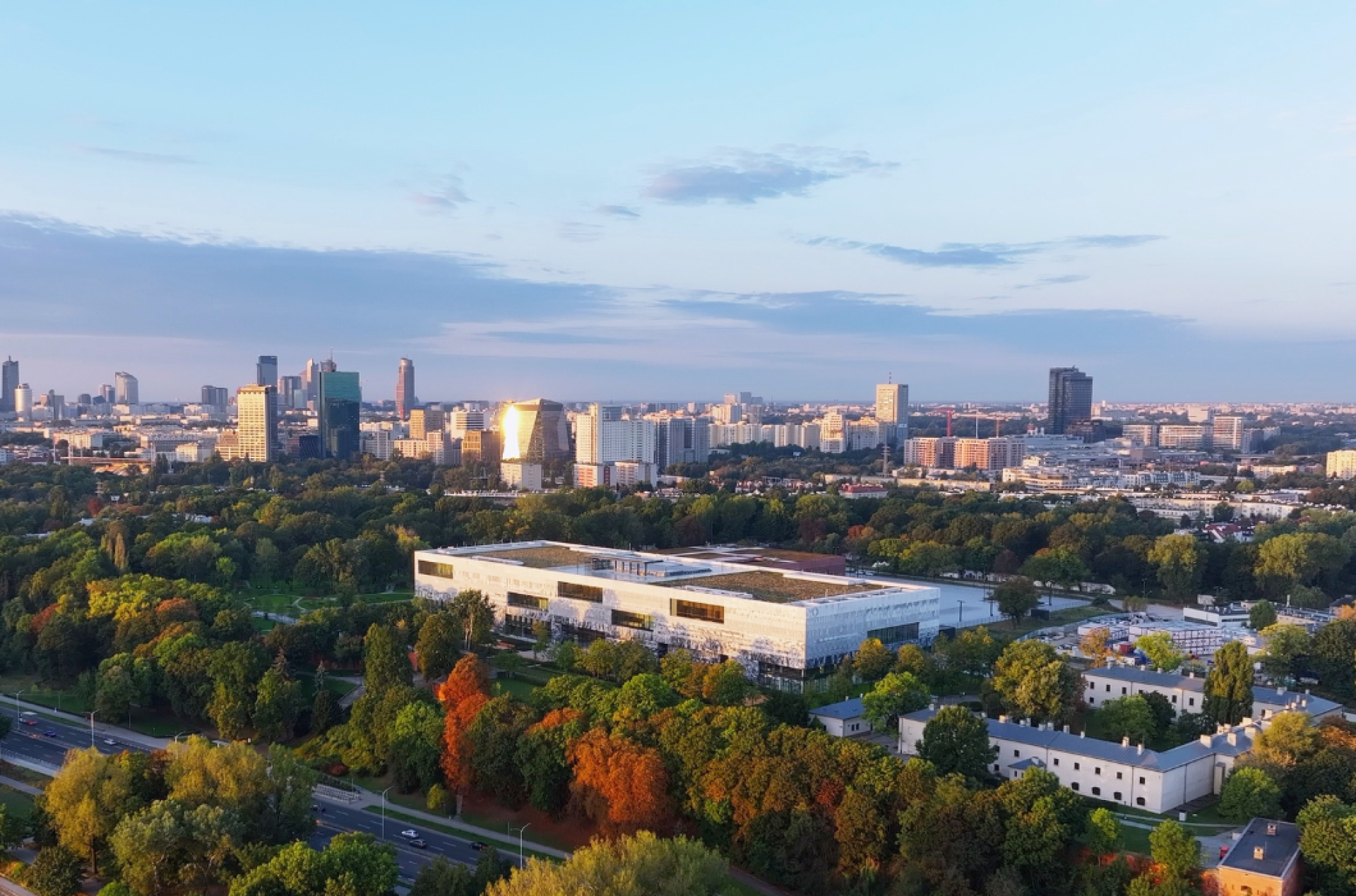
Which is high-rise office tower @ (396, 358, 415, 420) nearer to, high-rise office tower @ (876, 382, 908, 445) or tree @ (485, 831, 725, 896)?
high-rise office tower @ (876, 382, 908, 445)

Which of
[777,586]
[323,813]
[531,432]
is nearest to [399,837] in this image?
[323,813]

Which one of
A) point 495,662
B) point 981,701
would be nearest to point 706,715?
point 981,701

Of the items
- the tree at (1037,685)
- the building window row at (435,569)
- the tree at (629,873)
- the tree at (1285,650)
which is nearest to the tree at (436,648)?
the building window row at (435,569)

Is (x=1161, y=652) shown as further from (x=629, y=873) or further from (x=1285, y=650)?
(x=629, y=873)

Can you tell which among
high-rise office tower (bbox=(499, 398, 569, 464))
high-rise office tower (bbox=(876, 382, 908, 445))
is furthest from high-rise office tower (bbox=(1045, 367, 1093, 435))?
high-rise office tower (bbox=(499, 398, 569, 464))

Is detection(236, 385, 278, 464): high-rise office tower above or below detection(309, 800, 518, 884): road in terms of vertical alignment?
above

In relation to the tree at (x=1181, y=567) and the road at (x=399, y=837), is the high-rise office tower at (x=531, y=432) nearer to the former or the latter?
the tree at (x=1181, y=567)
